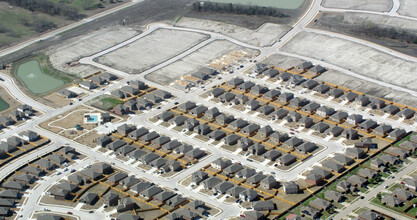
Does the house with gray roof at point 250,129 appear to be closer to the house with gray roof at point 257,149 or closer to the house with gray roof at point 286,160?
the house with gray roof at point 257,149

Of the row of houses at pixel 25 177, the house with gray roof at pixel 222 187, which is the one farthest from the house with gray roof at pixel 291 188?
the row of houses at pixel 25 177

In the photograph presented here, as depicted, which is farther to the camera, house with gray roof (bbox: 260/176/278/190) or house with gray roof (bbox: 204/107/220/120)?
house with gray roof (bbox: 204/107/220/120)

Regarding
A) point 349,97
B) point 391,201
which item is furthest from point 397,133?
point 391,201

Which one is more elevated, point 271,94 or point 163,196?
point 271,94

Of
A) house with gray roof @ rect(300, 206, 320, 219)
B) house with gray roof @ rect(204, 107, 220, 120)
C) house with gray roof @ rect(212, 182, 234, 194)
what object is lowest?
house with gray roof @ rect(300, 206, 320, 219)

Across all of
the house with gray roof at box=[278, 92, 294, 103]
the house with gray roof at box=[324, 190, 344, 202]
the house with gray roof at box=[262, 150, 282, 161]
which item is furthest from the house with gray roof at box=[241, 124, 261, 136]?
the house with gray roof at box=[324, 190, 344, 202]

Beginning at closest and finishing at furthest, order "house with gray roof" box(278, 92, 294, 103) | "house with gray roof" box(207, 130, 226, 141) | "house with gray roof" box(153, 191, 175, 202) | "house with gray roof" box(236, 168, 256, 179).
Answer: "house with gray roof" box(153, 191, 175, 202)
"house with gray roof" box(236, 168, 256, 179)
"house with gray roof" box(207, 130, 226, 141)
"house with gray roof" box(278, 92, 294, 103)

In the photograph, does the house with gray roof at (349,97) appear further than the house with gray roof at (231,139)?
Yes

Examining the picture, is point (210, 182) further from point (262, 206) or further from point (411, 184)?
point (411, 184)

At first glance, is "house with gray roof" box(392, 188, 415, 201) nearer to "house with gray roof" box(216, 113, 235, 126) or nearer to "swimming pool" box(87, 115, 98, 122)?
"house with gray roof" box(216, 113, 235, 126)

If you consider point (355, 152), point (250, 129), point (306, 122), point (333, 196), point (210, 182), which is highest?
point (250, 129)

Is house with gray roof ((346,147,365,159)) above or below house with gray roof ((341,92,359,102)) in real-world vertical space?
below

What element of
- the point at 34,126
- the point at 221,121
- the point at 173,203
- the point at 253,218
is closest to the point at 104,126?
the point at 34,126
